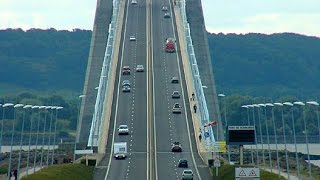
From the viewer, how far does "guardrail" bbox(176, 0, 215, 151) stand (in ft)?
372

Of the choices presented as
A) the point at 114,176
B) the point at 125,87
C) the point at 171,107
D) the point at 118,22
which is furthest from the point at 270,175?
the point at 118,22

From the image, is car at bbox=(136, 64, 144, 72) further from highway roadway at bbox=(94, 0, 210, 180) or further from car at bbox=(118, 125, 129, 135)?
car at bbox=(118, 125, 129, 135)

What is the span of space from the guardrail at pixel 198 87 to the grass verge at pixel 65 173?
597 inches

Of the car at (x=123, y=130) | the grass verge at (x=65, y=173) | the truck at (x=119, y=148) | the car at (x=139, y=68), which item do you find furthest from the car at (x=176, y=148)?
the car at (x=139, y=68)

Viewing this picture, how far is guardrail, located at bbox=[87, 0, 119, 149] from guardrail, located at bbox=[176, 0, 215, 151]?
10029 millimetres

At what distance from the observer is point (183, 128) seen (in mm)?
120875

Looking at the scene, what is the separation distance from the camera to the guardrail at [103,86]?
4580 inches

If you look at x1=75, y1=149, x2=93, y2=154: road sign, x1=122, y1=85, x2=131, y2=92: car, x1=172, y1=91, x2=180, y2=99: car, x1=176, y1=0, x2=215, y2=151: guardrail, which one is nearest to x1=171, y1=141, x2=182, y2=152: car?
x1=176, y1=0, x2=215, y2=151: guardrail

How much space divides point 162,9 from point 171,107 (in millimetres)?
57162

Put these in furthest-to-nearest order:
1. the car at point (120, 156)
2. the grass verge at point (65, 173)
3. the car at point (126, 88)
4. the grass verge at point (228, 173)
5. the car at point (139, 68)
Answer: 1. the car at point (139, 68)
2. the car at point (126, 88)
3. the car at point (120, 156)
4. the grass verge at point (228, 173)
5. the grass verge at point (65, 173)

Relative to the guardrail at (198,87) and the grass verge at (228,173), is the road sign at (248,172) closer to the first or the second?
the grass verge at (228,173)

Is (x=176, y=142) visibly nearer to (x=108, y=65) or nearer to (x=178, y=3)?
(x=108, y=65)

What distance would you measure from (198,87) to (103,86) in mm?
11312

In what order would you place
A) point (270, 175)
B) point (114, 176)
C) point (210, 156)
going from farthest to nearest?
point (210, 156)
point (114, 176)
point (270, 175)
